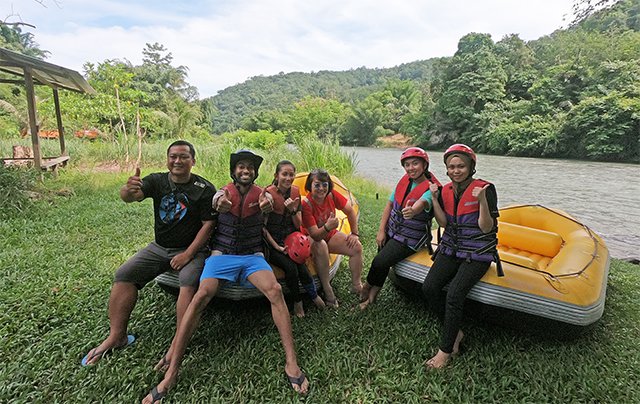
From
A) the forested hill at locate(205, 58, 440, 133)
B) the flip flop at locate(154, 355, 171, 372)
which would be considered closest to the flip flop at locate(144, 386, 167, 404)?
the flip flop at locate(154, 355, 171, 372)

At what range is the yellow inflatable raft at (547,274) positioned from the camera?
2.16 meters

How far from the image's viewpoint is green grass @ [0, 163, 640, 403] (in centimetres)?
191

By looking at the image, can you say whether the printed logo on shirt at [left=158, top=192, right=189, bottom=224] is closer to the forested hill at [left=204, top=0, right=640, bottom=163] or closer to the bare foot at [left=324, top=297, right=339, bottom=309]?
the bare foot at [left=324, top=297, right=339, bottom=309]

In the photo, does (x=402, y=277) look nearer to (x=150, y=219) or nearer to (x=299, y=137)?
(x=150, y=219)

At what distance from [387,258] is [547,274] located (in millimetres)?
991

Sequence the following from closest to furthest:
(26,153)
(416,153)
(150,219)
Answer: (416,153), (150,219), (26,153)

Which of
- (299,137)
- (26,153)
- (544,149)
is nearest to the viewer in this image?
(26,153)

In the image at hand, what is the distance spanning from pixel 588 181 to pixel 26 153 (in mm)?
15685

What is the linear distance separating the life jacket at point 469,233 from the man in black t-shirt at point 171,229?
1.49 metres

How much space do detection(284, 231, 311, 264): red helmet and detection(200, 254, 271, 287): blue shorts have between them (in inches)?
10.9

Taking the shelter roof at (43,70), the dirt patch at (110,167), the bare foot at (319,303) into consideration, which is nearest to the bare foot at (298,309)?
the bare foot at (319,303)

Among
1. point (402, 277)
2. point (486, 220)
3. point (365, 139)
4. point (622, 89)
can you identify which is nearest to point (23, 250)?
point (402, 277)

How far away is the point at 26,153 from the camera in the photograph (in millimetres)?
8609

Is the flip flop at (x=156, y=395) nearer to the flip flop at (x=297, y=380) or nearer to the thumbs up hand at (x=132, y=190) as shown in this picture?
the flip flop at (x=297, y=380)
